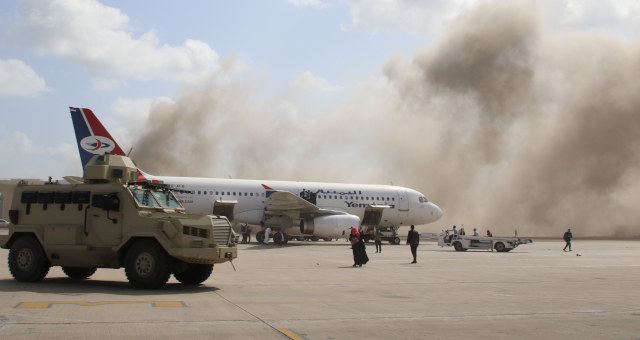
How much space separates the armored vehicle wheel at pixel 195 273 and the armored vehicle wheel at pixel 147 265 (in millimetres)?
1358

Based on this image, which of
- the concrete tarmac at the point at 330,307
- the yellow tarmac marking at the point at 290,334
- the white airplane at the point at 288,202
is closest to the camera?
the yellow tarmac marking at the point at 290,334

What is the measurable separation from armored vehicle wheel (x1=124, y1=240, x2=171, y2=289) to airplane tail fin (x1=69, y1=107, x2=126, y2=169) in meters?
22.9

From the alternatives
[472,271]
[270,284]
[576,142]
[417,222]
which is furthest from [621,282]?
[576,142]

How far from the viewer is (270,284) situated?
1415cm

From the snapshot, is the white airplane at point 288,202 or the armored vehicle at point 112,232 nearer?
the armored vehicle at point 112,232

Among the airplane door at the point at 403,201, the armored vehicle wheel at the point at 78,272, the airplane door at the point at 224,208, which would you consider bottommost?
the armored vehicle wheel at the point at 78,272

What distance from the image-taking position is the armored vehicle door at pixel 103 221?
41.5ft

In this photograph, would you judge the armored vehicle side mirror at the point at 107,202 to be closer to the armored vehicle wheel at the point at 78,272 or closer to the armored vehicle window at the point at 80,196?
the armored vehicle window at the point at 80,196

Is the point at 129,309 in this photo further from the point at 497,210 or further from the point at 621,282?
the point at 497,210

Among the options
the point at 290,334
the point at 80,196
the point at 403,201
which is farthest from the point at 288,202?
the point at 290,334

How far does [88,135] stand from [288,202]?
11.4m

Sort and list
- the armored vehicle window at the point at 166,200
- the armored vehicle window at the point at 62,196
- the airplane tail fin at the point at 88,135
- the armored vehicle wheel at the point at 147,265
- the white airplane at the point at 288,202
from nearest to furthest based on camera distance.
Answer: the armored vehicle wheel at the point at 147,265
the armored vehicle window at the point at 62,196
the armored vehicle window at the point at 166,200
the airplane tail fin at the point at 88,135
the white airplane at the point at 288,202

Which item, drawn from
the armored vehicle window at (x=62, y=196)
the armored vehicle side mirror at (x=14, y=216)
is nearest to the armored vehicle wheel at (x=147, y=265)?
the armored vehicle window at (x=62, y=196)

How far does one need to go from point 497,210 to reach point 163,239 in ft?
189
